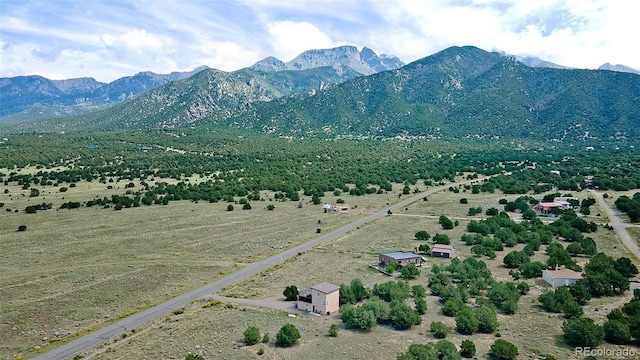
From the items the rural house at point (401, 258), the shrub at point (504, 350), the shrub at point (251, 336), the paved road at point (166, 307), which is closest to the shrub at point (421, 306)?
the shrub at point (504, 350)

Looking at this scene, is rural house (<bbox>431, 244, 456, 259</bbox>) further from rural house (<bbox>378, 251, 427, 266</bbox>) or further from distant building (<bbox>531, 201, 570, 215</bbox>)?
distant building (<bbox>531, 201, 570, 215</bbox>)

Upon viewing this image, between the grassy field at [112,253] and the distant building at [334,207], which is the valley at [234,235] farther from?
the distant building at [334,207]

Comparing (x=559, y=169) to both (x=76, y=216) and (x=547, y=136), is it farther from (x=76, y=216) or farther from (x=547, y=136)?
(x=76, y=216)

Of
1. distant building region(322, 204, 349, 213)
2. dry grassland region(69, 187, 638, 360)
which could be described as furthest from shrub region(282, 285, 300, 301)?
distant building region(322, 204, 349, 213)

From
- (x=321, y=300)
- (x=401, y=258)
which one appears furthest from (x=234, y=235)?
(x=321, y=300)

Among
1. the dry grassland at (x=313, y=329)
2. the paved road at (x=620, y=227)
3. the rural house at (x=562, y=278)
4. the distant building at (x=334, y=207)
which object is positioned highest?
the distant building at (x=334, y=207)

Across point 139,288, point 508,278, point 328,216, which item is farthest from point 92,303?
point 328,216

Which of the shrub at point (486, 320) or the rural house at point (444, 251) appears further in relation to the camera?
the rural house at point (444, 251)

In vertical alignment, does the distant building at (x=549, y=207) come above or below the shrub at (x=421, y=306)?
above
